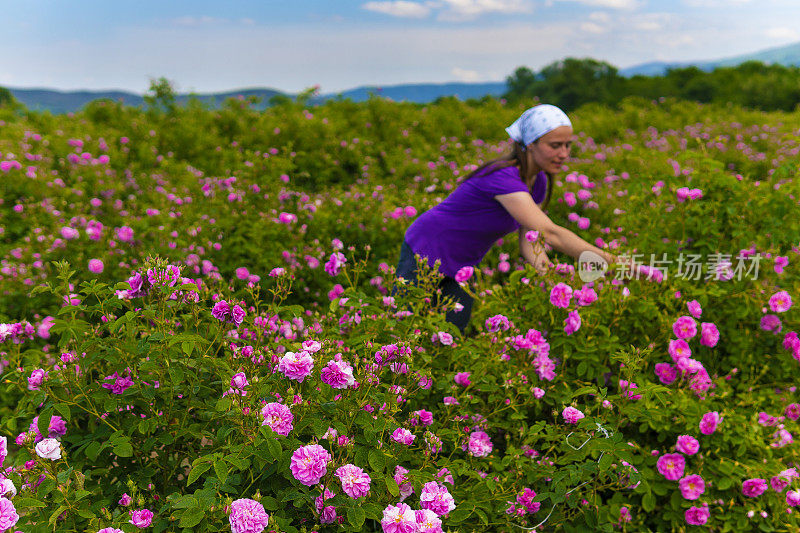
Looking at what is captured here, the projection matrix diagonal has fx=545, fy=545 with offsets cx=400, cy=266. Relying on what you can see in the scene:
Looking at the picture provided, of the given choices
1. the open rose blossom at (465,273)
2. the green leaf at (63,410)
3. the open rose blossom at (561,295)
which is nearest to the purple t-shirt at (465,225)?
the open rose blossom at (465,273)

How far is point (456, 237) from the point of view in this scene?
10.2 ft

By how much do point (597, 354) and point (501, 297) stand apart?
61 cm

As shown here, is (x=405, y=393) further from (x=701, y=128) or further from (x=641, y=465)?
(x=701, y=128)

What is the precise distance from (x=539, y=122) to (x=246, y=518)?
91.7 inches

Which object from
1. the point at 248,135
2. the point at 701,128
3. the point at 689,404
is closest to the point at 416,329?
the point at 689,404

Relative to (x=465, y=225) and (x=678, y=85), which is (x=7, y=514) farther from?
(x=678, y=85)

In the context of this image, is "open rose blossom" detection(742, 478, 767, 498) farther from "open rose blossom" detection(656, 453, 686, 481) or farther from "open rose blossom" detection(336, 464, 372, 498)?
"open rose blossom" detection(336, 464, 372, 498)

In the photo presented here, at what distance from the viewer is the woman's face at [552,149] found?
2.82 m

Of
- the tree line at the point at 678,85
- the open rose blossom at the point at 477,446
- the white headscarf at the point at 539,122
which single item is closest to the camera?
the open rose blossom at the point at 477,446

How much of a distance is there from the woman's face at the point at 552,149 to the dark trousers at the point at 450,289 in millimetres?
839

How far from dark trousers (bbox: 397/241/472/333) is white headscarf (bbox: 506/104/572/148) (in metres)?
0.89

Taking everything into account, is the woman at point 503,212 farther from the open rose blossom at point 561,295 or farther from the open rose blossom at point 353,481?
the open rose blossom at point 353,481

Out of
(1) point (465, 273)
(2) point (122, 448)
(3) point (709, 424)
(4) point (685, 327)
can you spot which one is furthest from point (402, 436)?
(4) point (685, 327)

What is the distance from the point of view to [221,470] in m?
1.43
